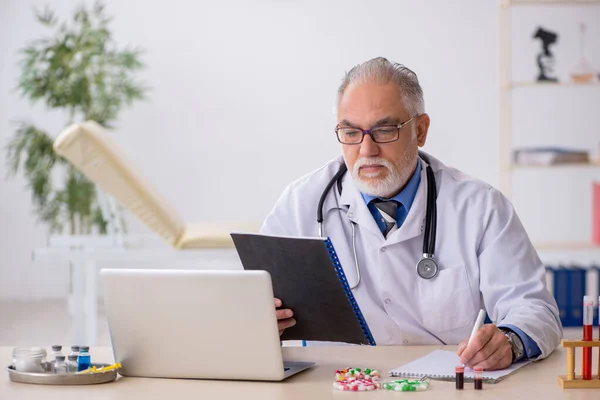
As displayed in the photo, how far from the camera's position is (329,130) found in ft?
18.8

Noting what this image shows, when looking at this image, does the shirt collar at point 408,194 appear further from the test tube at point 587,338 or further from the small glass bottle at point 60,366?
the small glass bottle at point 60,366

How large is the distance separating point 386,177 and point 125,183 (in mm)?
1755

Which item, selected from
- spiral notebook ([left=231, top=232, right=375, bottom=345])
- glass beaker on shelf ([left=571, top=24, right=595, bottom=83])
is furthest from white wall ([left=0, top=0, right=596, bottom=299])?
spiral notebook ([left=231, top=232, right=375, bottom=345])

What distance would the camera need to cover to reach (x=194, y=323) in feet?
4.65

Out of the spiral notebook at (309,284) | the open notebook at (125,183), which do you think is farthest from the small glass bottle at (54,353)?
the open notebook at (125,183)

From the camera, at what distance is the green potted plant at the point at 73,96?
17.3 ft

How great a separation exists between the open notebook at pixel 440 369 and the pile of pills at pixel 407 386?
2.8 inches

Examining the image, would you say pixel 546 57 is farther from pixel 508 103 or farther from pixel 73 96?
pixel 73 96

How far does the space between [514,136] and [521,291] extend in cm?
388

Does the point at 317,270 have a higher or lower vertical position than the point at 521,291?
higher

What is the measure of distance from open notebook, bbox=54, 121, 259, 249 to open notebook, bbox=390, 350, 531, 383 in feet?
7.04

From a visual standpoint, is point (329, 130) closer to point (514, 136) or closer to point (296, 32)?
point (296, 32)

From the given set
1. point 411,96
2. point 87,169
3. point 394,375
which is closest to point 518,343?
point 394,375

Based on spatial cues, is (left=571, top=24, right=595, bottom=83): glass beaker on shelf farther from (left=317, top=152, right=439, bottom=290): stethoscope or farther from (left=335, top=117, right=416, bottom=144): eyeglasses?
(left=335, top=117, right=416, bottom=144): eyeglasses
